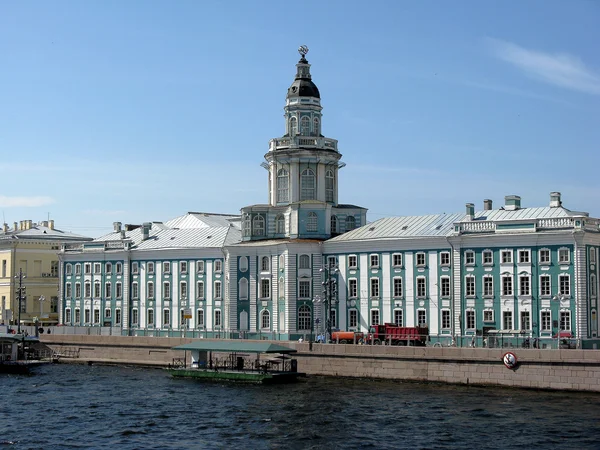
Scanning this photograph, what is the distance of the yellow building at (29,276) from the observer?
11569 cm

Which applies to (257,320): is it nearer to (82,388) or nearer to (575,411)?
(82,388)

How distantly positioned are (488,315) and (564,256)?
7269 millimetres

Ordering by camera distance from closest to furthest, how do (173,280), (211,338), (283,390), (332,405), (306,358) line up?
(332,405)
(283,390)
(306,358)
(211,338)
(173,280)

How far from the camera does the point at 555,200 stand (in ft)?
257

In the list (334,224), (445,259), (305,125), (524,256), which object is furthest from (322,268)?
(524,256)

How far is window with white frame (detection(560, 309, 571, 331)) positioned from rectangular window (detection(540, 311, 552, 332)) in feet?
2.75

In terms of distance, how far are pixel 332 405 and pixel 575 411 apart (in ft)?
43.7

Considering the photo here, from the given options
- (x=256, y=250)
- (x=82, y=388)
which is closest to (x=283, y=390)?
(x=82, y=388)

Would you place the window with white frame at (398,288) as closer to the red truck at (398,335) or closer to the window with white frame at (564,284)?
the red truck at (398,335)

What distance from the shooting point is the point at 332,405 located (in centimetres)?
5809

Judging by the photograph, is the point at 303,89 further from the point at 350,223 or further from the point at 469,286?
the point at 469,286

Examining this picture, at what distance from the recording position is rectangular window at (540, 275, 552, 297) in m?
72.8

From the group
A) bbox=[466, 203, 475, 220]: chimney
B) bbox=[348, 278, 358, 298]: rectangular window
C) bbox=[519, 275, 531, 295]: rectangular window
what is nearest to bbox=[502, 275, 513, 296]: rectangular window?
bbox=[519, 275, 531, 295]: rectangular window

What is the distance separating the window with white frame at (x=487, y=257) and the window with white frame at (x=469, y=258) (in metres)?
0.84
